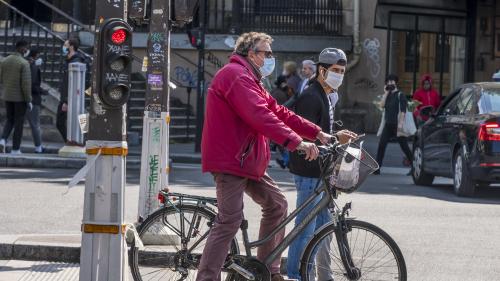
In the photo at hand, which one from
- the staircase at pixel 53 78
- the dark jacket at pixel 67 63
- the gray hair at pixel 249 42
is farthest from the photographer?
the staircase at pixel 53 78

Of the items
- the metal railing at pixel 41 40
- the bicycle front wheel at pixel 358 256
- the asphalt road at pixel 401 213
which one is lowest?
the asphalt road at pixel 401 213

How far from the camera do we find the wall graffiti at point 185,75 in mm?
26094

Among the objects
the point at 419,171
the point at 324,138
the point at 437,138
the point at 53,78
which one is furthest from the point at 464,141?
the point at 53,78

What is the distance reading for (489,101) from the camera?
1550 centimetres

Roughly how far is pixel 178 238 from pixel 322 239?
991 mm

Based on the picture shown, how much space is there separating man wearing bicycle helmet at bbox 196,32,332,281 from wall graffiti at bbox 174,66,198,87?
721 inches

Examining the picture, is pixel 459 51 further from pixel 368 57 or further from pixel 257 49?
pixel 257 49

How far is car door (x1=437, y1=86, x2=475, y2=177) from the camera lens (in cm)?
1578

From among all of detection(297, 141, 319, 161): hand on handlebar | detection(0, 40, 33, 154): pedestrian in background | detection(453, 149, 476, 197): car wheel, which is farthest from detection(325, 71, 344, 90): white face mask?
detection(0, 40, 33, 154): pedestrian in background

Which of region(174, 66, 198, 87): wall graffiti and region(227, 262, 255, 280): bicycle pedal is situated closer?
region(227, 262, 255, 280): bicycle pedal

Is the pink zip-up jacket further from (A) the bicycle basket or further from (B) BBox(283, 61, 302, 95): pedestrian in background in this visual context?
(B) BBox(283, 61, 302, 95): pedestrian in background

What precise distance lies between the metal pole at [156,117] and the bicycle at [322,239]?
2.30 meters

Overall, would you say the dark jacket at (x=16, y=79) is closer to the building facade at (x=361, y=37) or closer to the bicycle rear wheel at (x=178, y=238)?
the building facade at (x=361, y=37)

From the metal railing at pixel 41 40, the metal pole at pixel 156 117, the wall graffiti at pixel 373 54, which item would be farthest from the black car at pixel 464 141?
the wall graffiti at pixel 373 54
